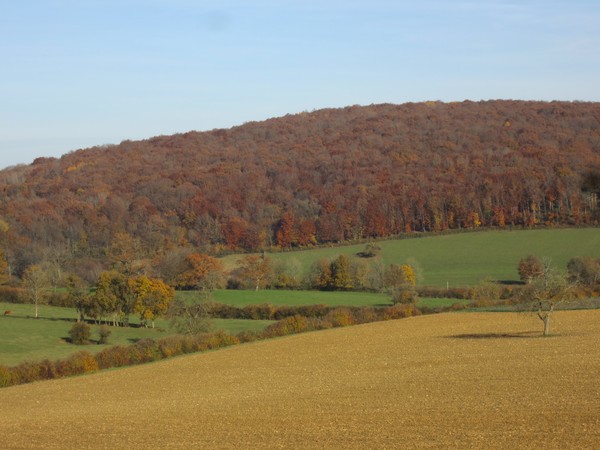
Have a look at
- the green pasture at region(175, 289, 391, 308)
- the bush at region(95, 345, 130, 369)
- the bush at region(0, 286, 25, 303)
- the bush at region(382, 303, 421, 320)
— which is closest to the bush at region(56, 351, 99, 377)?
the bush at region(95, 345, 130, 369)

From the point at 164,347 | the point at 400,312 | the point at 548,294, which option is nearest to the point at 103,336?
the point at 164,347

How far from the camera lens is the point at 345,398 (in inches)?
1008

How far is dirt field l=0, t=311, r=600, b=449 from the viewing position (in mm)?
19422

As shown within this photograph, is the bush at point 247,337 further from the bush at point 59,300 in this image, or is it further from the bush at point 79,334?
the bush at point 59,300

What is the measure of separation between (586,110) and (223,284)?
74.0 metres

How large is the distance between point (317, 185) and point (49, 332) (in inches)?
2519

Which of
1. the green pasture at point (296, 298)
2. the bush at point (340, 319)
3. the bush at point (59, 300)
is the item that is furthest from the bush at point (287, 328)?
the bush at point (59, 300)

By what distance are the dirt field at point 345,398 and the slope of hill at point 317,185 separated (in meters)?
58.2

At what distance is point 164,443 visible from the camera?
20.2 m

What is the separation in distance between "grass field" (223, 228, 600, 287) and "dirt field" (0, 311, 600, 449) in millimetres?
38029

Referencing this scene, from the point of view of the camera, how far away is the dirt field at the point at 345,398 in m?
19.4

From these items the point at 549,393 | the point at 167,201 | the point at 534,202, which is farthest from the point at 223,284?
the point at 549,393

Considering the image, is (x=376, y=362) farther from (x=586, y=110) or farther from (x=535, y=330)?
(x=586, y=110)

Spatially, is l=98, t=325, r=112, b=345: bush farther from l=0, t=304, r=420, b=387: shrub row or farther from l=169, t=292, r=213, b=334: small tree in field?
l=0, t=304, r=420, b=387: shrub row
